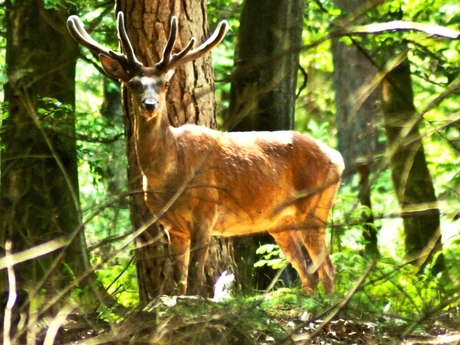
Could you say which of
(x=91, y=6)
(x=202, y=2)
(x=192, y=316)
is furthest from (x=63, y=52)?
(x=192, y=316)

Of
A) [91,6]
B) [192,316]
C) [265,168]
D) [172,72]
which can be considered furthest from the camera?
[91,6]

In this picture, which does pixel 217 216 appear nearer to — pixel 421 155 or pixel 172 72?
pixel 172 72

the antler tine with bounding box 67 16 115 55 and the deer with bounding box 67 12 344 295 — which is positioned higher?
the antler tine with bounding box 67 16 115 55

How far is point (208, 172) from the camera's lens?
861 cm

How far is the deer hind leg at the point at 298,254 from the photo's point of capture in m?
9.54

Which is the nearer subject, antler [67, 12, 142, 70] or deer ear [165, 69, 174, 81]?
antler [67, 12, 142, 70]

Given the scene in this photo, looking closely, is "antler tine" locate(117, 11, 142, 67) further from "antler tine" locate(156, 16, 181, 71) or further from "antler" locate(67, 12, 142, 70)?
"antler tine" locate(156, 16, 181, 71)

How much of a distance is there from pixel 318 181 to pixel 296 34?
1.83 metres

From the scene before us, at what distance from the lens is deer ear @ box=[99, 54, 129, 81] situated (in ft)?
27.0

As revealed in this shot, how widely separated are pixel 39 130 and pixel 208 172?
198 cm

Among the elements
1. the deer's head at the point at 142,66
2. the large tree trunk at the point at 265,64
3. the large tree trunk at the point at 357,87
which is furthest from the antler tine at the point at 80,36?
the large tree trunk at the point at 265,64

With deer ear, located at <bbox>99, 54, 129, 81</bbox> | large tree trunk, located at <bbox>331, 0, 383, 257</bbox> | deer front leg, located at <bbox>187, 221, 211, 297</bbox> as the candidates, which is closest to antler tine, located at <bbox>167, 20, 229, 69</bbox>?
deer ear, located at <bbox>99, 54, 129, 81</bbox>

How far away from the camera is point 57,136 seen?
31.5ft

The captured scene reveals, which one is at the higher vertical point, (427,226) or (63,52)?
(63,52)
